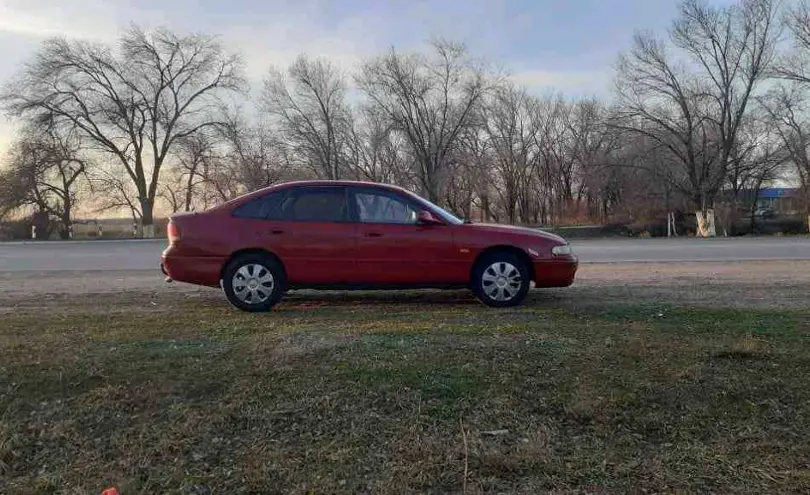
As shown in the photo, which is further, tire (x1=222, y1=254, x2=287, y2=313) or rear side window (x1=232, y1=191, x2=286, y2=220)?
rear side window (x1=232, y1=191, x2=286, y2=220)

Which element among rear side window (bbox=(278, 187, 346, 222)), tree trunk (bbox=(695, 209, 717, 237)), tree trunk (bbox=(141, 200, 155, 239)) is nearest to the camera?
rear side window (bbox=(278, 187, 346, 222))

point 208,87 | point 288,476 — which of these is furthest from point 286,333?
point 208,87

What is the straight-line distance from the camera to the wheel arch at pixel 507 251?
6.87 m

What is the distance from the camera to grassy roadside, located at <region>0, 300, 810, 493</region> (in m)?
3.29

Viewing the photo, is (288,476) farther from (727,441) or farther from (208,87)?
(208,87)

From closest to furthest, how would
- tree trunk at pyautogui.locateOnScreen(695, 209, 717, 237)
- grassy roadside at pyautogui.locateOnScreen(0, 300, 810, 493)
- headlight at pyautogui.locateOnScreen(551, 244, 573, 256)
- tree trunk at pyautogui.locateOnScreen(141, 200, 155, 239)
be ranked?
grassy roadside at pyautogui.locateOnScreen(0, 300, 810, 493), headlight at pyautogui.locateOnScreen(551, 244, 573, 256), tree trunk at pyautogui.locateOnScreen(695, 209, 717, 237), tree trunk at pyautogui.locateOnScreen(141, 200, 155, 239)

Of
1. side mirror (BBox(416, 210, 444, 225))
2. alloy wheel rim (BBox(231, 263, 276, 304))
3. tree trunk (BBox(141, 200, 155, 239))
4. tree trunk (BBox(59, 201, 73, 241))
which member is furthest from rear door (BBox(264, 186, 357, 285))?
tree trunk (BBox(59, 201, 73, 241))

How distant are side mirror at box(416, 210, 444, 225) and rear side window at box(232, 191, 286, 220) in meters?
1.51

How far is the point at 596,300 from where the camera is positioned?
7324 millimetres

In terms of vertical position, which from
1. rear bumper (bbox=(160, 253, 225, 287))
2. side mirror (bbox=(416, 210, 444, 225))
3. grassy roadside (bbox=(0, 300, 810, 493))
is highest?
side mirror (bbox=(416, 210, 444, 225))

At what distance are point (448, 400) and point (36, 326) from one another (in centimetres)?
414

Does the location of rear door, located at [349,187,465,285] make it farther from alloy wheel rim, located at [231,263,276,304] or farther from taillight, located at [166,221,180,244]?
taillight, located at [166,221,180,244]

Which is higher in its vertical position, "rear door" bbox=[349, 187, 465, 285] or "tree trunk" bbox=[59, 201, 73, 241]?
"tree trunk" bbox=[59, 201, 73, 241]

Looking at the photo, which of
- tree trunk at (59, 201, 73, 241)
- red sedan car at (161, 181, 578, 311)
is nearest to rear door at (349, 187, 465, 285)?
red sedan car at (161, 181, 578, 311)
